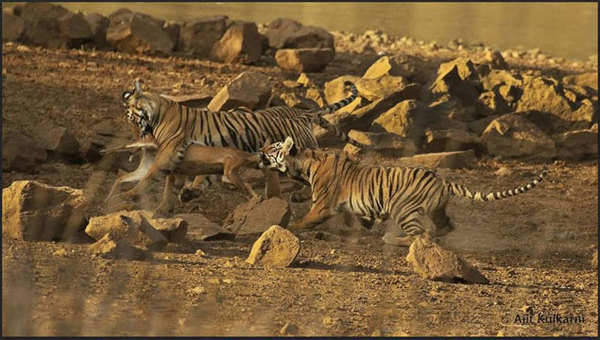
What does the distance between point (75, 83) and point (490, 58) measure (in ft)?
18.1

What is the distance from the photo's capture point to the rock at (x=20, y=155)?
31.7ft

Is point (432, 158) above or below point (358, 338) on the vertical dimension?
below

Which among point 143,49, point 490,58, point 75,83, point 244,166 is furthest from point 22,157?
point 490,58

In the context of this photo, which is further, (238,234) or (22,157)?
(22,157)

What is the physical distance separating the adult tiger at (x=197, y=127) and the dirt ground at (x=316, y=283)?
412 millimetres

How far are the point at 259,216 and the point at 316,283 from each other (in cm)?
154

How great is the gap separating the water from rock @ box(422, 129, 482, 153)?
28.9ft

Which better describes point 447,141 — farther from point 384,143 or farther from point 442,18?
point 442,18

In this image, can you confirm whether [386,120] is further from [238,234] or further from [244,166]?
[238,234]

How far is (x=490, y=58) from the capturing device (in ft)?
50.8

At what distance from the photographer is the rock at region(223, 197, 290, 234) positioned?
8055 millimetres

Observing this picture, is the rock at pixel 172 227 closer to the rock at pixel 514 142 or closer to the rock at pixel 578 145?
the rock at pixel 514 142

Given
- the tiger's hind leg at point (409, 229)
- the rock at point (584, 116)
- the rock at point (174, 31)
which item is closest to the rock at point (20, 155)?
the tiger's hind leg at point (409, 229)

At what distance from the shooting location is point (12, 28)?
50.9 ft
